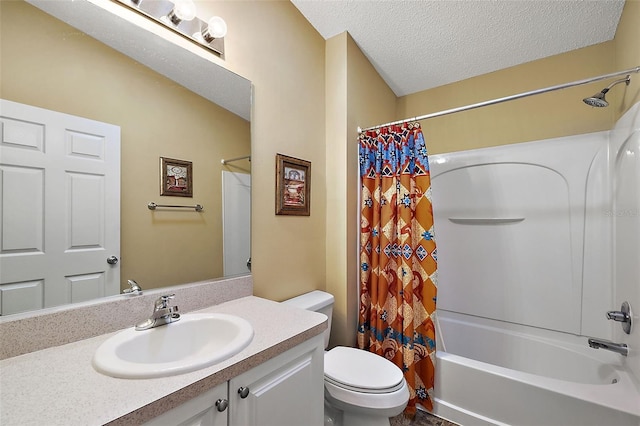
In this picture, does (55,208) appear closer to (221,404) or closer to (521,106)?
(221,404)

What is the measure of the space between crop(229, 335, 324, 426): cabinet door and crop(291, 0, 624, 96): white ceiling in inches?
76.9

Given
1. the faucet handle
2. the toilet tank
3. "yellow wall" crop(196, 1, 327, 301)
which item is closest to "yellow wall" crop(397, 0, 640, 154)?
"yellow wall" crop(196, 1, 327, 301)

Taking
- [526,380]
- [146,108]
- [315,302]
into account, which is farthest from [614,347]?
[146,108]

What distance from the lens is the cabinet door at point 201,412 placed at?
64 cm

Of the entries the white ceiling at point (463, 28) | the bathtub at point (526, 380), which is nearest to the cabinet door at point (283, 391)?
the bathtub at point (526, 380)

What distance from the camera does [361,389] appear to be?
1.28 metres

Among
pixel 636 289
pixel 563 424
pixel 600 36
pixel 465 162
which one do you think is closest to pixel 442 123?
pixel 465 162

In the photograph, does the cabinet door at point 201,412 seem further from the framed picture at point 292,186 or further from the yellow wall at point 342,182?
the yellow wall at point 342,182

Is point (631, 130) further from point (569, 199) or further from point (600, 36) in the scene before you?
Answer: point (600, 36)

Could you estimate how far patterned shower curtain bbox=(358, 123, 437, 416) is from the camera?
1.70m

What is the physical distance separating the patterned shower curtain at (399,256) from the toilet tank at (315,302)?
33 centimetres

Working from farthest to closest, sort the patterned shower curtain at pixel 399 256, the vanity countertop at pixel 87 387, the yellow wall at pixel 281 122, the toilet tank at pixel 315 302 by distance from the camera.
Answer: the patterned shower curtain at pixel 399 256
the toilet tank at pixel 315 302
the yellow wall at pixel 281 122
the vanity countertop at pixel 87 387

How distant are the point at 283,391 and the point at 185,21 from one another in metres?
1.56

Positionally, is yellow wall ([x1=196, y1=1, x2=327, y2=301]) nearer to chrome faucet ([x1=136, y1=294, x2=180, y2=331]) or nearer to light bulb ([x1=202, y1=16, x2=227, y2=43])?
light bulb ([x1=202, y1=16, x2=227, y2=43])
